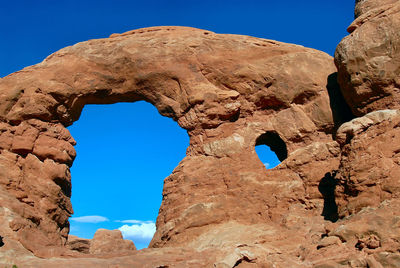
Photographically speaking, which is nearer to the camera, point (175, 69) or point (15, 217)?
point (15, 217)

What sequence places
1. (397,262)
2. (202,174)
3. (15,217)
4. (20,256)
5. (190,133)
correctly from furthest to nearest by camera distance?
(190,133) < (202,174) < (15,217) < (20,256) < (397,262)

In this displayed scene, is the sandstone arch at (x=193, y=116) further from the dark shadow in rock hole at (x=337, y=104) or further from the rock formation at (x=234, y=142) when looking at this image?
the dark shadow in rock hole at (x=337, y=104)

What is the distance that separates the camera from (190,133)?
15.5 meters

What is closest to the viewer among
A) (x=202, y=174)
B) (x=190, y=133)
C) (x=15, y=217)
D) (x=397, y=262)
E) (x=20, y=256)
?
(x=397, y=262)

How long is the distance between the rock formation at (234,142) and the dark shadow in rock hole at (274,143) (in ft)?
0.21

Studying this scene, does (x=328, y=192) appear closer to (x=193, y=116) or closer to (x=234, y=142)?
(x=234, y=142)

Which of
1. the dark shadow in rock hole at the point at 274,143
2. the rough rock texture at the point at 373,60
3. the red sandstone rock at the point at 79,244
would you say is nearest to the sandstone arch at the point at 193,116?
the dark shadow in rock hole at the point at 274,143

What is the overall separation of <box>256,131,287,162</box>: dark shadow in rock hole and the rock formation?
0.06 meters

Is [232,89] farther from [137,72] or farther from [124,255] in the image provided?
[124,255]

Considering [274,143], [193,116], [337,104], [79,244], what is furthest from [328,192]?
[79,244]

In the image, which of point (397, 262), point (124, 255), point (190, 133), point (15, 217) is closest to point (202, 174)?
point (190, 133)

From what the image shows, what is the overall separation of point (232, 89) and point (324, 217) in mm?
5487

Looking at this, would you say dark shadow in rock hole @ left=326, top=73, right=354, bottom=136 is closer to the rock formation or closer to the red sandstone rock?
the rock formation

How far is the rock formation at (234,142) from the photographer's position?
1046 cm
